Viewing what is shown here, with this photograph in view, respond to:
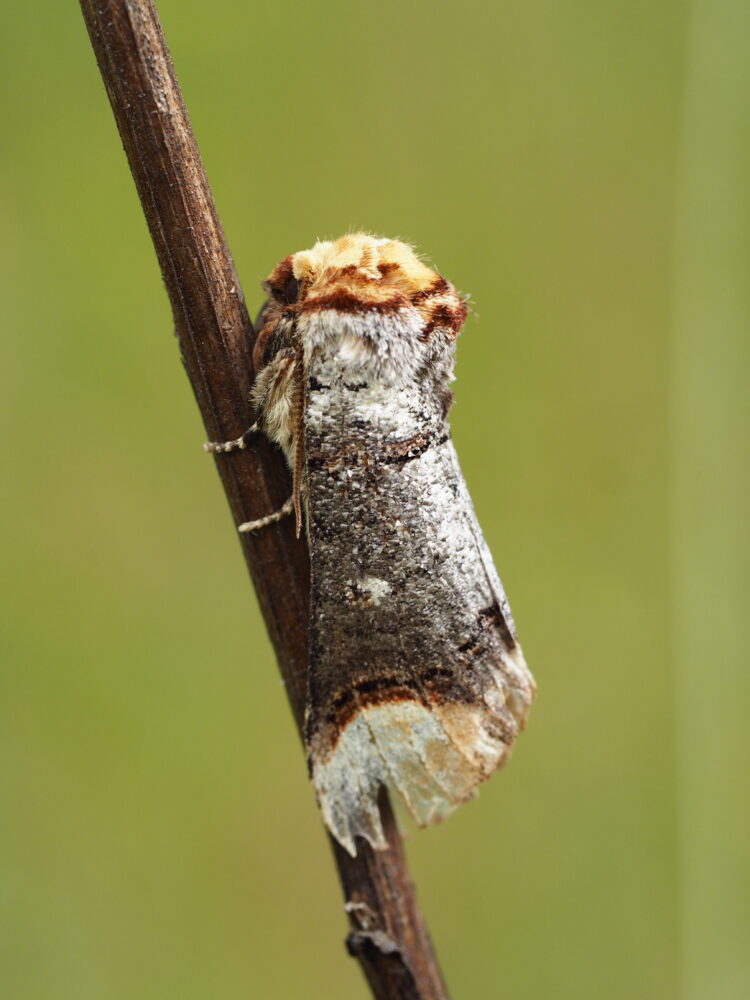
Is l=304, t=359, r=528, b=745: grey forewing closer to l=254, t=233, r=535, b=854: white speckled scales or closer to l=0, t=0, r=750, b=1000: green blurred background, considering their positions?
l=254, t=233, r=535, b=854: white speckled scales

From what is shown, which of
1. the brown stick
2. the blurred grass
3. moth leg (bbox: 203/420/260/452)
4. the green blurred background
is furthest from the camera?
the green blurred background

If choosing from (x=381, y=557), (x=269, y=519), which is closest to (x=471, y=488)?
(x=381, y=557)

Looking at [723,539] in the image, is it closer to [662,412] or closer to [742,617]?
[742,617]

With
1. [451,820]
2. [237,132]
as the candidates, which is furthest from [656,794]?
[237,132]

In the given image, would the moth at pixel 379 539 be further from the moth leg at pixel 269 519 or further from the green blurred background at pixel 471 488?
the green blurred background at pixel 471 488

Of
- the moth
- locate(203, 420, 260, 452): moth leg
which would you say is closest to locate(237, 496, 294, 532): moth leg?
the moth

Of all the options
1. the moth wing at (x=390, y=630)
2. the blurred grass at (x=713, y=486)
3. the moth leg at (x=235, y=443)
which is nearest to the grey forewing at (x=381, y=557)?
the moth wing at (x=390, y=630)

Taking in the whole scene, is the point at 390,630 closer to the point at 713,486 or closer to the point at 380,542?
the point at 380,542
